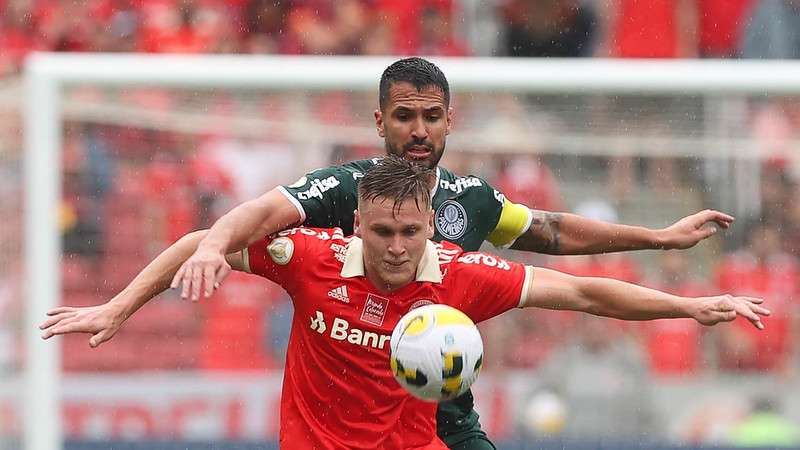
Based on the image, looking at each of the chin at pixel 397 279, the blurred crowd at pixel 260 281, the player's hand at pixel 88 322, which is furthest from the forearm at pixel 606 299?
the blurred crowd at pixel 260 281

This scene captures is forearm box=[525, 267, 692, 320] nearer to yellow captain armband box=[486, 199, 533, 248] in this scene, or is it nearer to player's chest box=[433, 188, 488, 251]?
player's chest box=[433, 188, 488, 251]

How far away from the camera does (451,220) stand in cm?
684

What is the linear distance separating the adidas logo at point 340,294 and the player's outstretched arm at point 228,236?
383mm

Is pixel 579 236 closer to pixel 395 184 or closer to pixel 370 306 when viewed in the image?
pixel 370 306

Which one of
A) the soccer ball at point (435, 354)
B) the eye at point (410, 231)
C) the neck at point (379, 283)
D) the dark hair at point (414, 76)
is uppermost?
the dark hair at point (414, 76)

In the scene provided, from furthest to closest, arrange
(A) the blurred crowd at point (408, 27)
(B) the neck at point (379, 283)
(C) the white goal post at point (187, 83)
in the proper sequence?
(A) the blurred crowd at point (408, 27) → (C) the white goal post at point (187, 83) → (B) the neck at point (379, 283)

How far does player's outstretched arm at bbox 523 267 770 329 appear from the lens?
6168 millimetres

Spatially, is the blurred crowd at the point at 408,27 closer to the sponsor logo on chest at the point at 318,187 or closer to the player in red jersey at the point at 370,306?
the sponsor logo on chest at the point at 318,187

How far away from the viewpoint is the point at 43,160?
10.1 metres

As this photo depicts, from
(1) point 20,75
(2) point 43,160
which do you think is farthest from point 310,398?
(1) point 20,75

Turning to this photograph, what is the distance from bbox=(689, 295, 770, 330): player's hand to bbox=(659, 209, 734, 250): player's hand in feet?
3.05

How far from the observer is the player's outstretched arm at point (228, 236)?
18.7 feet

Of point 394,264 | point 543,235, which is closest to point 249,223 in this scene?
point 394,264

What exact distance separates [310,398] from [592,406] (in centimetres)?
532
